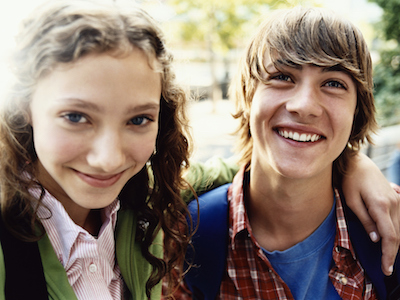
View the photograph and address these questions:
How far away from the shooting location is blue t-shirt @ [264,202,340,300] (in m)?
2.00

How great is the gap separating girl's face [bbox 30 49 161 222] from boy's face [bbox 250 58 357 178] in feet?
2.53

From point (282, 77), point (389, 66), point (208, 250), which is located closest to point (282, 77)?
point (282, 77)

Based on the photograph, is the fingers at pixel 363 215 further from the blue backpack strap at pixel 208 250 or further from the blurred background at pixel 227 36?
the blurred background at pixel 227 36

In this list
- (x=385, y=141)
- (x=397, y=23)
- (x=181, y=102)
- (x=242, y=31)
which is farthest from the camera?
(x=242, y=31)

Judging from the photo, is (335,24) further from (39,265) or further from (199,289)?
(39,265)

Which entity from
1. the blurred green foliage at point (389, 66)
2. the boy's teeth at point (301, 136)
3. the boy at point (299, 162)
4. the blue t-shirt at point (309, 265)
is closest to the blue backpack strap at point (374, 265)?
the boy at point (299, 162)

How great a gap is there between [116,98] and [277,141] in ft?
3.34

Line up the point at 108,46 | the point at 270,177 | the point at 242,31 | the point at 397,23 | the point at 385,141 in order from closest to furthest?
the point at 108,46 < the point at 270,177 < the point at 385,141 < the point at 397,23 < the point at 242,31

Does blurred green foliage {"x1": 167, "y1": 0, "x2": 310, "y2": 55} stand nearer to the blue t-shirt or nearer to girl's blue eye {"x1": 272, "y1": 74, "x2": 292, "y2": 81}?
girl's blue eye {"x1": 272, "y1": 74, "x2": 292, "y2": 81}

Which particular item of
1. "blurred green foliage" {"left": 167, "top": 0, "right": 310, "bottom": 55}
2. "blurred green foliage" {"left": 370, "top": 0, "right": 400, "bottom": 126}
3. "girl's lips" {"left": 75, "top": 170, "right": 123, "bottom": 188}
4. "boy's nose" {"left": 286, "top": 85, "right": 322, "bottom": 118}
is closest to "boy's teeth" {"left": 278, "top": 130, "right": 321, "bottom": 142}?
"boy's nose" {"left": 286, "top": 85, "right": 322, "bottom": 118}

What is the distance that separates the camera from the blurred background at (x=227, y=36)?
1.67 meters

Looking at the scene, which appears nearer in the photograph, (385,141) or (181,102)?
(181,102)

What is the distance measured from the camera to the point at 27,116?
138 cm

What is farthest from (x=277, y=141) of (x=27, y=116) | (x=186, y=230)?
(x=27, y=116)
